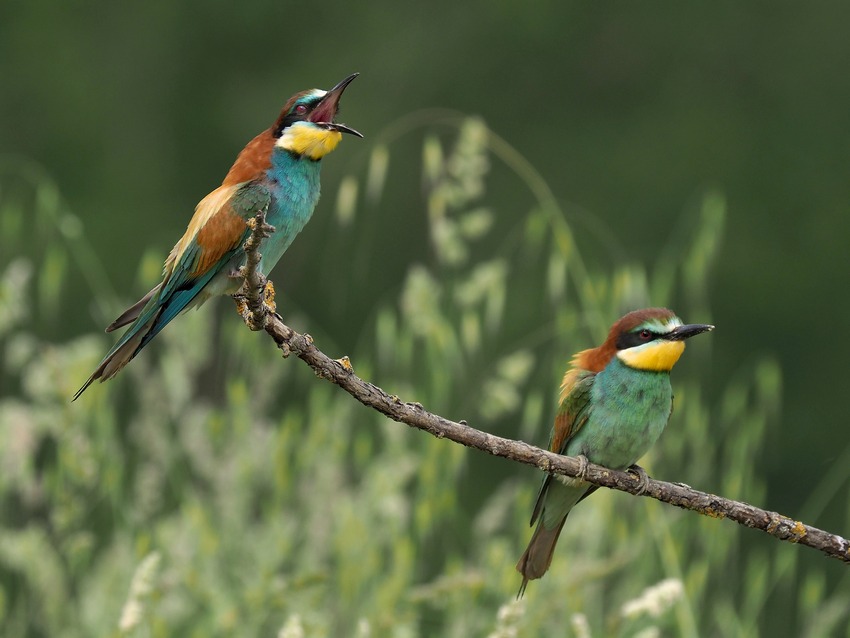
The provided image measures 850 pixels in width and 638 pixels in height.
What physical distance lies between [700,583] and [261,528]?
1045mm

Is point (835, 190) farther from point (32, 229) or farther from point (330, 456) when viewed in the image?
point (330, 456)

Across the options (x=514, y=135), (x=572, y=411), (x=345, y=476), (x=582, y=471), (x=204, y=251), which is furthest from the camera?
(x=514, y=135)

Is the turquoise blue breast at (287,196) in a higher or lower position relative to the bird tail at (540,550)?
higher

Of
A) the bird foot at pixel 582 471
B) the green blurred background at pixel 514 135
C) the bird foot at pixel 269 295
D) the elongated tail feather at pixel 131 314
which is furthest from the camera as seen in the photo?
the green blurred background at pixel 514 135

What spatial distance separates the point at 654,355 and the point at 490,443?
0.83 m

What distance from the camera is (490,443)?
1982mm

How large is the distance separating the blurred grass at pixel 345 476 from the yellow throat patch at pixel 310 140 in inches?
10.4

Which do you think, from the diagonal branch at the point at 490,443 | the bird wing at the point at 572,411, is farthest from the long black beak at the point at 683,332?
the diagonal branch at the point at 490,443

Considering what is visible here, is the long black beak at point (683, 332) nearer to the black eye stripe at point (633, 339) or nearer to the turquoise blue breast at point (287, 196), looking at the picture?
the black eye stripe at point (633, 339)

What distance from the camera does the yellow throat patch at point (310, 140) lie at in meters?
2.80

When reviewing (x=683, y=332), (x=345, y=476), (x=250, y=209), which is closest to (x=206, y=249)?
(x=250, y=209)

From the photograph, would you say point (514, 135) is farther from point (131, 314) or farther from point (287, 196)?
point (131, 314)

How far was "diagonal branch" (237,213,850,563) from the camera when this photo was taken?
6.48 feet

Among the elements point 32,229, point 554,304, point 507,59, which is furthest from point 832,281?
point 554,304
